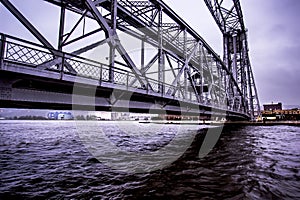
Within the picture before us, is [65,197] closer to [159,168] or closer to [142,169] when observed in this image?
[142,169]

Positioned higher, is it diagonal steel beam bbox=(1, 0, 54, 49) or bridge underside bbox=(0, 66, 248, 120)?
diagonal steel beam bbox=(1, 0, 54, 49)

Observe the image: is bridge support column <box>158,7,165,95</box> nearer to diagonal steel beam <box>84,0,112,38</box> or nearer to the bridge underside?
the bridge underside

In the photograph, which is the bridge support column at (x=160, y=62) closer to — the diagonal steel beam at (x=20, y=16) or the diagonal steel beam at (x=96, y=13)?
the diagonal steel beam at (x=96, y=13)

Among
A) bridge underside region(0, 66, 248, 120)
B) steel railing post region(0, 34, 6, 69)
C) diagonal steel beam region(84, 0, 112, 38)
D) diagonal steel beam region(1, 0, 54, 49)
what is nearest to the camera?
steel railing post region(0, 34, 6, 69)

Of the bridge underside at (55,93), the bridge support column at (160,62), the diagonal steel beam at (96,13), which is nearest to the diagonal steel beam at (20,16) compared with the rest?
the bridge underside at (55,93)

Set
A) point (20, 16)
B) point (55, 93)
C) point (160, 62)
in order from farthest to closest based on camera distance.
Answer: point (160, 62), point (20, 16), point (55, 93)

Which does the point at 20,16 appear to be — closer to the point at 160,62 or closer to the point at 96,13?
the point at 96,13

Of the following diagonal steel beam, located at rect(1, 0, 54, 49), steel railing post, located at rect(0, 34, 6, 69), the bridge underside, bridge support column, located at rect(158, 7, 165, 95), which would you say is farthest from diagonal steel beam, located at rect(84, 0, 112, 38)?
steel railing post, located at rect(0, 34, 6, 69)

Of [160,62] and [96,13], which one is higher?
[96,13]

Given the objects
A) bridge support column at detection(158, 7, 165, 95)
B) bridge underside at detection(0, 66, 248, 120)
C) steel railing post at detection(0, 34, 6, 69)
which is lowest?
bridge underside at detection(0, 66, 248, 120)

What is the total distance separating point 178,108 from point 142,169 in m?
10.3

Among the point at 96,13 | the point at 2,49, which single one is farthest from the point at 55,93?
the point at 96,13

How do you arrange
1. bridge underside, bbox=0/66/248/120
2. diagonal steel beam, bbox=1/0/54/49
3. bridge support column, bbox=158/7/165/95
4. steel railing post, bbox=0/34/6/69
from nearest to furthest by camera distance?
steel railing post, bbox=0/34/6/69, bridge underside, bbox=0/66/248/120, diagonal steel beam, bbox=1/0/54/49, bridge support column, bbox=158/7/165/95

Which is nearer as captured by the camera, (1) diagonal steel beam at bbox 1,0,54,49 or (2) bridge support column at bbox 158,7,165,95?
(1) diagonal steel beam at bbox 1,0,54,49
